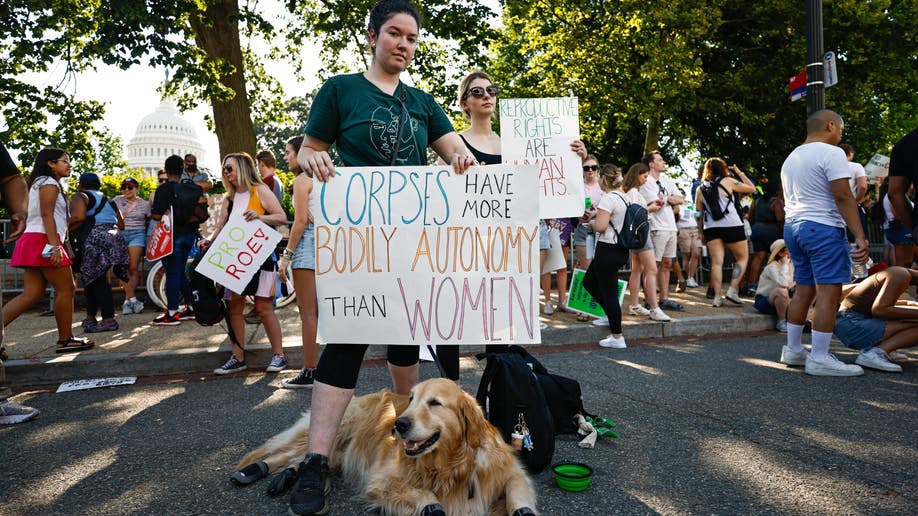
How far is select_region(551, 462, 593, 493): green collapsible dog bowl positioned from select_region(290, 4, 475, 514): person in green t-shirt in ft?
3.47

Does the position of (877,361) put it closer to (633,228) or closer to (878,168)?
(633,228)

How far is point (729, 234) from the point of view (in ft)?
28.5

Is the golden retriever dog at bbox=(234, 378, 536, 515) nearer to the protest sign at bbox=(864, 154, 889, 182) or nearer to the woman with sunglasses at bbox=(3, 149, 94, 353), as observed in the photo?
the woman with sunglasses at bbox=(3, 149, 94, 353)

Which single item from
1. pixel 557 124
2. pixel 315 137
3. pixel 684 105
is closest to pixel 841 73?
pixel 684 105

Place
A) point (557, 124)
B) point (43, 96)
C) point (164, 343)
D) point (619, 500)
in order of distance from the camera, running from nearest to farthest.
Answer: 1. point (619, 500)
2. point (557, 124)
3. point (164, 343)
4. point (43, 96)

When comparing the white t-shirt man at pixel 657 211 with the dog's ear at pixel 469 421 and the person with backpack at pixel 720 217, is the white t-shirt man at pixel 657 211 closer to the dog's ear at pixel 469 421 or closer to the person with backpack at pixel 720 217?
the person with backpack at pixel 720 217

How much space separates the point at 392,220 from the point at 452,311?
51cm

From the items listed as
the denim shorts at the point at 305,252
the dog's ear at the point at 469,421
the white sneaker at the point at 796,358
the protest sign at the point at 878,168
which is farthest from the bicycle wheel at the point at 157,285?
the protest sign at the point at 878,168

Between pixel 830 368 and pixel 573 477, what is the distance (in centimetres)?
338

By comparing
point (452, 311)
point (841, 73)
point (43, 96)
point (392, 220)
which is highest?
point (841, 73)

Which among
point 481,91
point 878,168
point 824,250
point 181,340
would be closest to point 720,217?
point 878,168

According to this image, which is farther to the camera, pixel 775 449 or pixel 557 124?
pixel 557 124

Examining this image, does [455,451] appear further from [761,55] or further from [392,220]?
[761,55]

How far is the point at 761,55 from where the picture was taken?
70.0 ft
